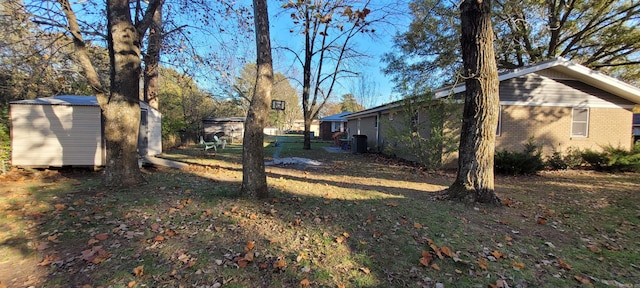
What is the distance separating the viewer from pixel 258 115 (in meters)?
5.06

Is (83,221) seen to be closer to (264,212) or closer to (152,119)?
(264,212)

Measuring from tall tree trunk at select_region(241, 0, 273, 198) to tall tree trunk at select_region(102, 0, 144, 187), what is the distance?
2.82m

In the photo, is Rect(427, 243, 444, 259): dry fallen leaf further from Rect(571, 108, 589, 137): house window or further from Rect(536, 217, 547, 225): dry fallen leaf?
Rect(571, 108, 589, 137): house window

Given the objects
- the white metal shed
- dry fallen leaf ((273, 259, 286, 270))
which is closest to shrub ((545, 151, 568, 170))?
dry fallen leaf ((273, 259, 286, 270))

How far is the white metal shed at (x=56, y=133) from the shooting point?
7871 mm

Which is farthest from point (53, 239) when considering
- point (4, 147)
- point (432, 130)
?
point (432, 130)

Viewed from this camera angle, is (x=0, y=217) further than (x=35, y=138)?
No

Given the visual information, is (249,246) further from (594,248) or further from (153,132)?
(153,132)

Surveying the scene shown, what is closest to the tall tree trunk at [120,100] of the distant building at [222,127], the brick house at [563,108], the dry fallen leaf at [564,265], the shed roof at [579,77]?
the dry fallen leaf at [564,265]

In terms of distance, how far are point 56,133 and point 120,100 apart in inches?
151

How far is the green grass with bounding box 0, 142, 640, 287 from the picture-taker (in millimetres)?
2957

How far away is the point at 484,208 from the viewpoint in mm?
5297

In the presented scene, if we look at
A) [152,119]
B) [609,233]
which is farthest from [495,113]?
[152,119]

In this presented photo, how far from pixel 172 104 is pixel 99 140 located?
16.5 m
